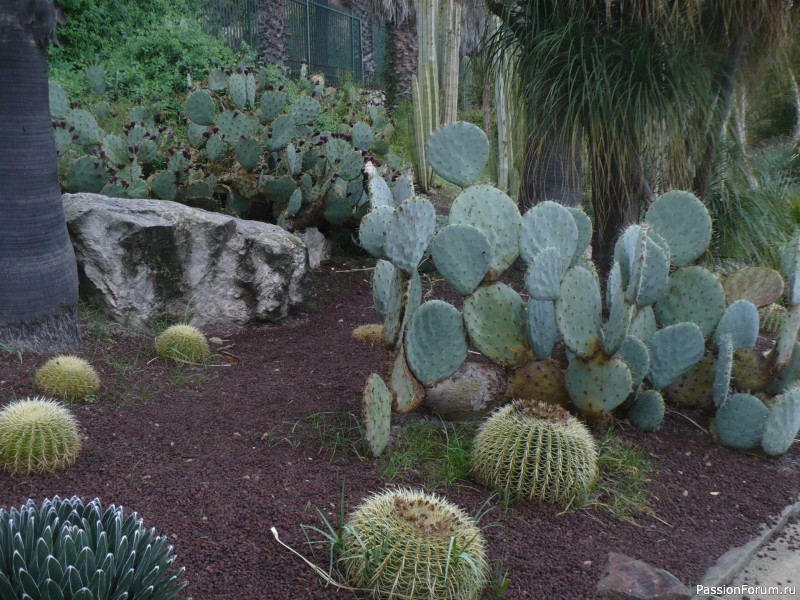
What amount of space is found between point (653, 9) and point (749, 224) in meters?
2.89

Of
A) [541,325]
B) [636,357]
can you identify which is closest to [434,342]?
[541,325]

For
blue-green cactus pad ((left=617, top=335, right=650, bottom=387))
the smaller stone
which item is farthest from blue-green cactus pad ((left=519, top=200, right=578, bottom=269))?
the smaller stone

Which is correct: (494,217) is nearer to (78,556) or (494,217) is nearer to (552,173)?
(552,173)

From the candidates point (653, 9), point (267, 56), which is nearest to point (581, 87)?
point (653, 9)

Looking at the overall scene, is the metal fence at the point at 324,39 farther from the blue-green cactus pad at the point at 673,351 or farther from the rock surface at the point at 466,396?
the blue-green cactus pad at the point at 673,351

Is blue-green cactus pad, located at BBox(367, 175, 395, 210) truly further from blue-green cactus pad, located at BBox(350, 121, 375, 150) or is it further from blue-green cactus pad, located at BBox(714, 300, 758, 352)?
blue-green cactus pad, located at BBox(350, 121, 375, 150)

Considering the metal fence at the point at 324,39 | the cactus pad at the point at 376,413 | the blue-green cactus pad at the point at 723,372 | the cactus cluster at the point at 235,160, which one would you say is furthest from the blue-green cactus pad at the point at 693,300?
the metal fence at the point at 324,39

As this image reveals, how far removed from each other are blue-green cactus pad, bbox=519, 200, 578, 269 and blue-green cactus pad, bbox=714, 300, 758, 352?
94cm

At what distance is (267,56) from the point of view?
1335 centimetres

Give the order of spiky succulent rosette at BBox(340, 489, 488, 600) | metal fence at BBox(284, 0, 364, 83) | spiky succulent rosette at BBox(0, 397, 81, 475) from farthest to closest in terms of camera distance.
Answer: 1. metal fence at BBox(284, 0, 364, 83)
2. spiky succulent rosette at BBox(0, 397, 81, 475)
3. spiky succulent rosette at BBox(340, 489, 488, 600)

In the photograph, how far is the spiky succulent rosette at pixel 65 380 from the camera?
3.79 metres

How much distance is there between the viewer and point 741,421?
3.93 meters

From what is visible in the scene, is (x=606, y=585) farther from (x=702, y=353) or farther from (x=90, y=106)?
(x=90, y=106)

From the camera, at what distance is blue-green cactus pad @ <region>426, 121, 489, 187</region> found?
4188 mm
